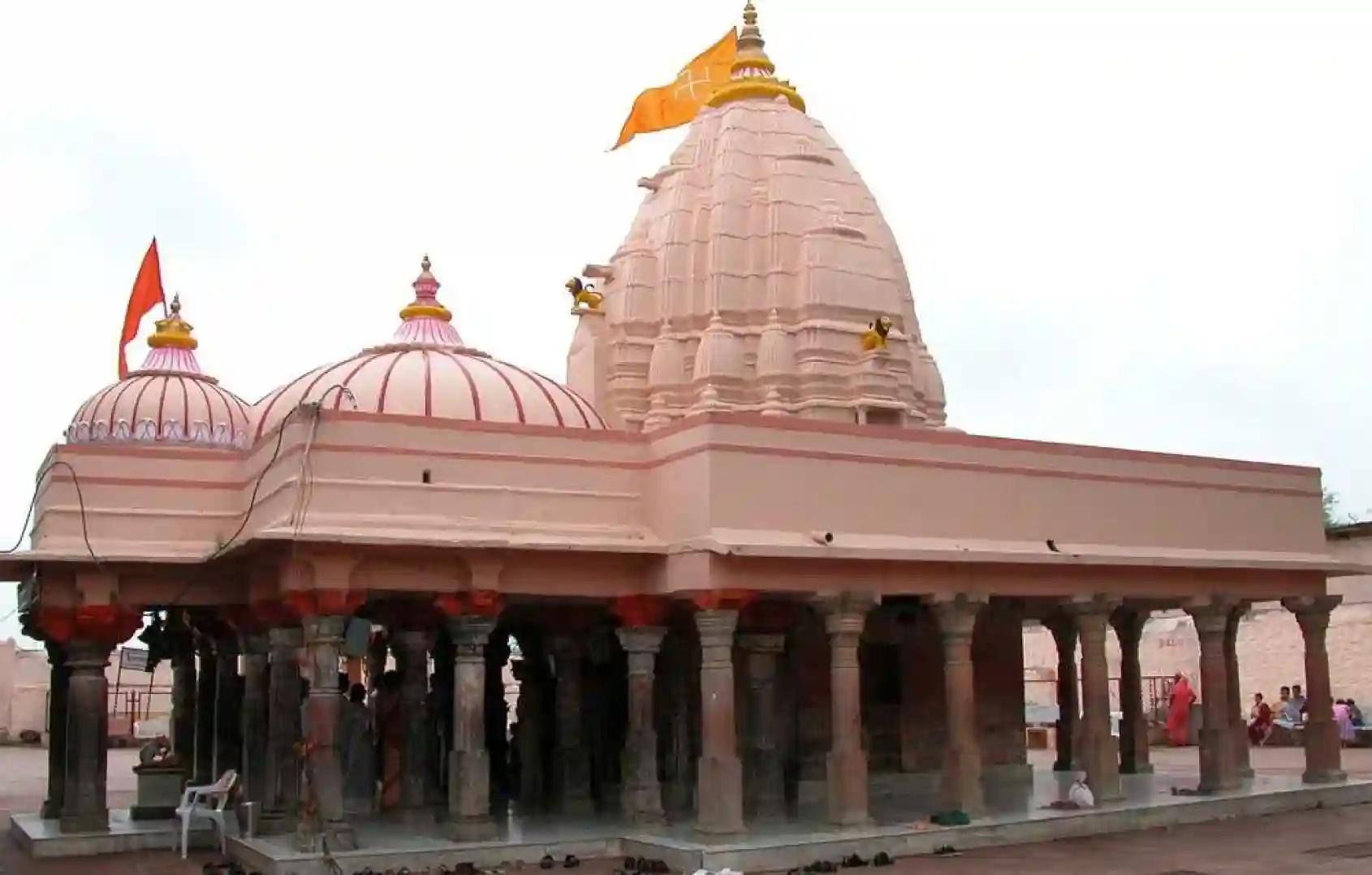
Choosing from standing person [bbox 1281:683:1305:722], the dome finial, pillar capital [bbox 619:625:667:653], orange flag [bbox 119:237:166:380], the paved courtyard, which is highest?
the dome finial

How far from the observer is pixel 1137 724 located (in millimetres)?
21359

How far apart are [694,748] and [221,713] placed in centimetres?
589

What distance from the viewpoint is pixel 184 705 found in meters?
20.5

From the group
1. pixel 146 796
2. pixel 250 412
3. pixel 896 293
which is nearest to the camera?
pixel 146 796

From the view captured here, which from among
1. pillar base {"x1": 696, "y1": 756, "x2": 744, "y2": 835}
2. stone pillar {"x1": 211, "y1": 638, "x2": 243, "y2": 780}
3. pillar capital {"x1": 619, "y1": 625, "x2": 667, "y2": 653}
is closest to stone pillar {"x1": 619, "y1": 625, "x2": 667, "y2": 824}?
pillar capital {"x1": 619, "y1": 625, "x2": 667, "y2": 653}

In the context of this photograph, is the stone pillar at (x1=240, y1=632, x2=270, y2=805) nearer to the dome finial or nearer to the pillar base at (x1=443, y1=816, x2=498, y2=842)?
the pillar base at (x1=443, y1=816, x2=498, y2=842)

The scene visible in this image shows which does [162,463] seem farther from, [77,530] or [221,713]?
[221,713]

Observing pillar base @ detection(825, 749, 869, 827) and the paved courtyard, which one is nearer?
the paved courtyard

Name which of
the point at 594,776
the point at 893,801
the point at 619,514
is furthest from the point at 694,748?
the point at 619,514

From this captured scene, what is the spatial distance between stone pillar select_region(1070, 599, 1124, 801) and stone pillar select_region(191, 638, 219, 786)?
10.6m

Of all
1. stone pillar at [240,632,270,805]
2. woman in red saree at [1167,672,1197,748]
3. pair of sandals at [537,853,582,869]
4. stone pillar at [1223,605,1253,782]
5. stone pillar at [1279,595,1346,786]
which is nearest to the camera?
pair of sandals at [537,853,582,869]

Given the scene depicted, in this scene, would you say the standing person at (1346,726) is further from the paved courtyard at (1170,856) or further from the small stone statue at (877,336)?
the small stone statue at (877,336)

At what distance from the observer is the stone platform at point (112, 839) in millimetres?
16016

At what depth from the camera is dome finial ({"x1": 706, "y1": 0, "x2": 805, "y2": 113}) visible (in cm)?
2197
